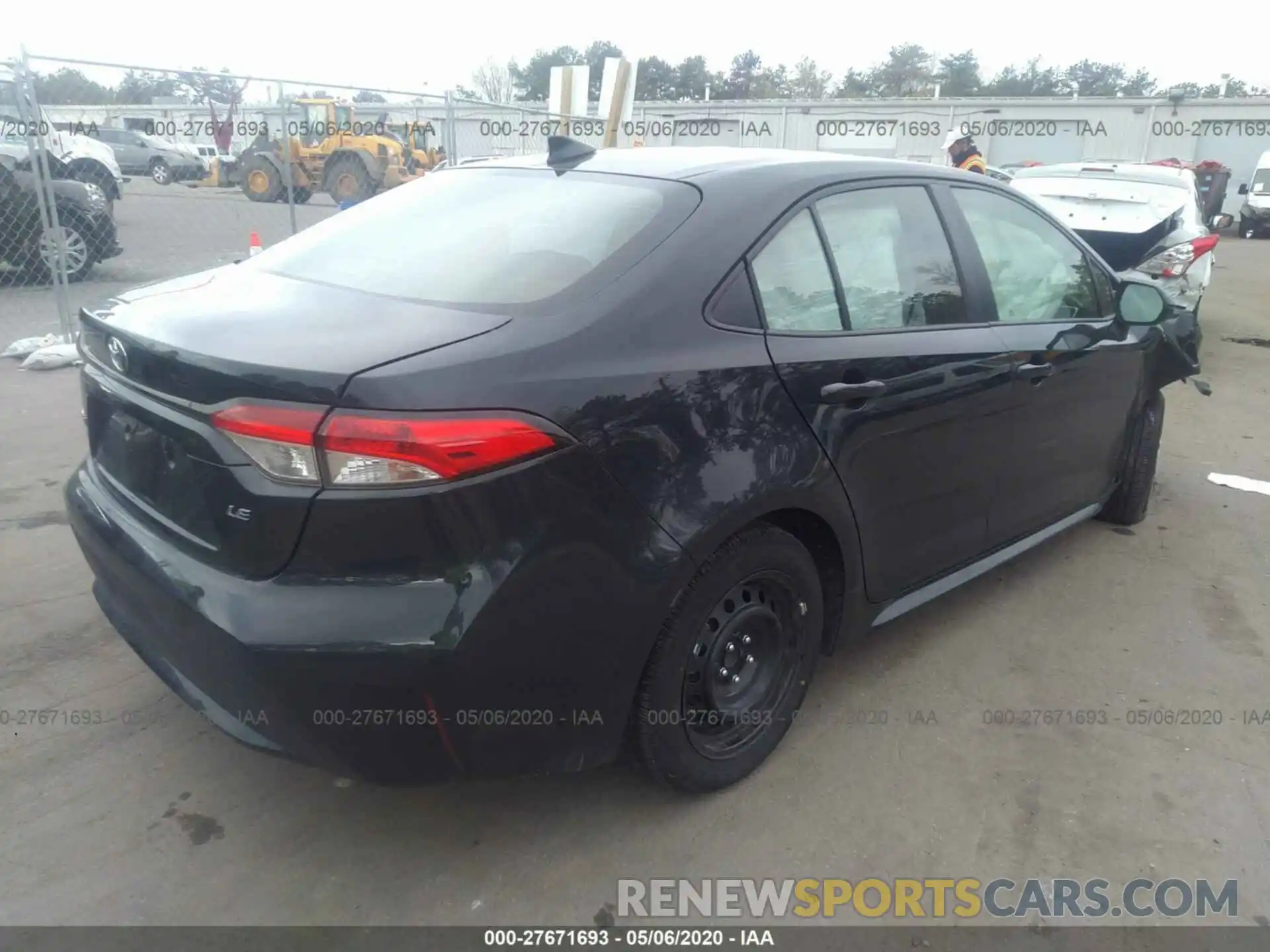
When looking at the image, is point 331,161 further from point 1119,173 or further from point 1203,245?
point 1203,245

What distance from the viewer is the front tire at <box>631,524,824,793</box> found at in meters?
2.33

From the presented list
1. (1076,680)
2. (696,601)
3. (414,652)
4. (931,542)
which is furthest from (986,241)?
(414,652)

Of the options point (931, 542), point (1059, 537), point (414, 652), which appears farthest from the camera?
point (1059, 537)

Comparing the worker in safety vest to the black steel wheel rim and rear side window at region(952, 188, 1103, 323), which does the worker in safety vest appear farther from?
the black steel wheel rim

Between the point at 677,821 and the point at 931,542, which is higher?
the point at 931,542

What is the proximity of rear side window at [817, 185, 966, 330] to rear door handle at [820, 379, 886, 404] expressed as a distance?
0.18 m

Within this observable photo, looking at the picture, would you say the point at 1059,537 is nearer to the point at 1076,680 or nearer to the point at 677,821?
the point at 1076,680

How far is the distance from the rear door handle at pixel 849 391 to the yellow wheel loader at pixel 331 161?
16360 millimetres

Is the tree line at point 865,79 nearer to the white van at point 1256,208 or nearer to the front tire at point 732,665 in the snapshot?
the white van at point 1256,208

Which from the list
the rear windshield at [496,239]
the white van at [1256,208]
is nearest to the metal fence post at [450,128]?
the rear windshield at [496,239]

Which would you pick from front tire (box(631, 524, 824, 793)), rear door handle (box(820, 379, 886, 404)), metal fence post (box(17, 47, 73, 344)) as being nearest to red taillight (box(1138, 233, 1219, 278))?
rear door handle (box(820, 379, 886, 404))

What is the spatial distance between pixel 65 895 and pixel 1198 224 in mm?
9394

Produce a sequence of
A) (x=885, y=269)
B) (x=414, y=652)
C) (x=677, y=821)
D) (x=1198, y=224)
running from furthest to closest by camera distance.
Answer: (x=1198, y=224) → (x=885, y=269) → (x=677, y=821) → (x=414, y=652)

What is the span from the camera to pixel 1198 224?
27.9 ft
